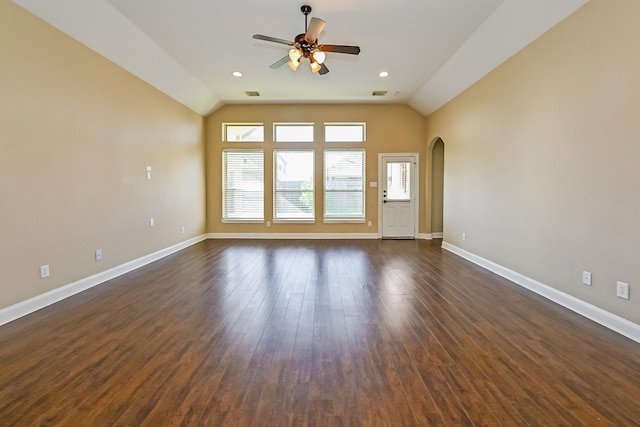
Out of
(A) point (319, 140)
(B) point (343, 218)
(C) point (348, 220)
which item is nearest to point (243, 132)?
(A) point (319, 140)

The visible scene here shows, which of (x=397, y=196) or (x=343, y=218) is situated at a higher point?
(x=397, y=196)

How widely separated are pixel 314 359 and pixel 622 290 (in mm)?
2587

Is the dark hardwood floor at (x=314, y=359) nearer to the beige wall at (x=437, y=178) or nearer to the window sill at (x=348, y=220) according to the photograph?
the window sill at (x=348, y=220)

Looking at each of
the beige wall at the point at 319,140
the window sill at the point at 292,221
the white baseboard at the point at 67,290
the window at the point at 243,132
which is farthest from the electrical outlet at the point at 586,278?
the window at the point at 243,132

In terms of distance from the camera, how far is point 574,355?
216 centimetres

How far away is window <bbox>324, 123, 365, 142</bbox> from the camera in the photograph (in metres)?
7.58

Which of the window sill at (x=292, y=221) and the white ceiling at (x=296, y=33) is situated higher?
the white ceiling at (x=296, y=33)

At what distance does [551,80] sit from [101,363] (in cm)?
484

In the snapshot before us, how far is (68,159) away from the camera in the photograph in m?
3.46

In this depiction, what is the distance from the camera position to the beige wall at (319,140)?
7.49 metres

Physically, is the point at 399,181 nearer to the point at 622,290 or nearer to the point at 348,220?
the point at 348,220

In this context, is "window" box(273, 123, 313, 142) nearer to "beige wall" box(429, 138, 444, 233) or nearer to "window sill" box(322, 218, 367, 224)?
"window sill" box(322, 218, 367, 224)

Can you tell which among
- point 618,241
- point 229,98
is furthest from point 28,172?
point 618,241

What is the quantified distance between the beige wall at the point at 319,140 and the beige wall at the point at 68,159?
210 cm
